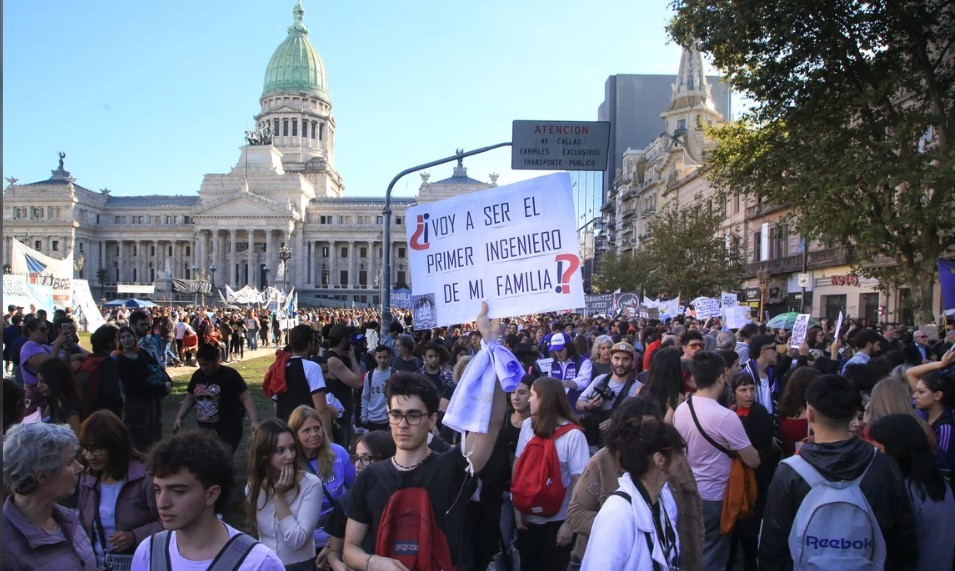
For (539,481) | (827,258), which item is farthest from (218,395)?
(827,258)

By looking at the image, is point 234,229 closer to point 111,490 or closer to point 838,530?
point 111,490

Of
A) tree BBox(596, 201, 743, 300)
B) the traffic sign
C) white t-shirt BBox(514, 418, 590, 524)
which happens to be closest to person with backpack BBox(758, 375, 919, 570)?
white t-shirt BBox(514, 418, 590, 524)

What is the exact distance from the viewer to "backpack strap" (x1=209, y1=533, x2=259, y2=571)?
2.64 metres

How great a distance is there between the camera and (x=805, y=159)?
62.2 feet

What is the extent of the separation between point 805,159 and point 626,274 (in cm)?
3077

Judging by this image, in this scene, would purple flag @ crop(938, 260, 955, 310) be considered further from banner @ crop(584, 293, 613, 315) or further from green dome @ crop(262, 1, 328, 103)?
green dome @ crop(262, 1, 328, 103)

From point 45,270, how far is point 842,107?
2214 centimetres

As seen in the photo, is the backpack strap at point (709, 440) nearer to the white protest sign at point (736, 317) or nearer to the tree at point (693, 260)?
the white protest sign at point (736, 317)

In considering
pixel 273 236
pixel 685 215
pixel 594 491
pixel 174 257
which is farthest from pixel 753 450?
pixel 174 257

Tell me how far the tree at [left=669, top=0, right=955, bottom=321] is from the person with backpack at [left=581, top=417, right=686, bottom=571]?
1631 centimetres

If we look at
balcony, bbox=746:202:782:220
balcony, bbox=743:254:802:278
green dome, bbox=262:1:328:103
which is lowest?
balcony, bbox=743:254:802:278

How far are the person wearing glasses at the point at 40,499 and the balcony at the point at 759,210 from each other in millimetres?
40041

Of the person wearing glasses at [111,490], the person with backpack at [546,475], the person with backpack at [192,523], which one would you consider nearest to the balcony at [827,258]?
the person with backpack at [546,475]

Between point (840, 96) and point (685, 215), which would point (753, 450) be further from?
point (685, 215)
